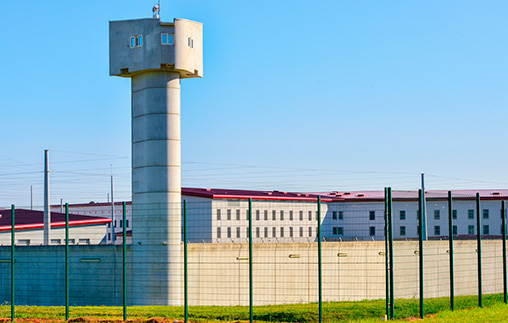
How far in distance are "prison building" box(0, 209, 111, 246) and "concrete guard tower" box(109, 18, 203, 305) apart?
37.8ft

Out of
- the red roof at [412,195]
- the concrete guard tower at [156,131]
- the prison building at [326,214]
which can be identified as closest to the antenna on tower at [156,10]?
the concrete guard tower at [156,131]

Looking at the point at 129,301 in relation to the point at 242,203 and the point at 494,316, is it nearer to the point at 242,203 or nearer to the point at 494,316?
the point at 494,316

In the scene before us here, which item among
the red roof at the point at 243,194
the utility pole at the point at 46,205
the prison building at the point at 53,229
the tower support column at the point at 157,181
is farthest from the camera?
the red roof at the point at 243,194

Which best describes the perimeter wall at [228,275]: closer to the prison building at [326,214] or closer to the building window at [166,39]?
the building window at [166,39]

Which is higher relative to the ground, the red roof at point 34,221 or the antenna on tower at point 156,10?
the antenna on tower at point 156,10

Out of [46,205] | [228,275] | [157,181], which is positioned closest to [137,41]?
[157,181]

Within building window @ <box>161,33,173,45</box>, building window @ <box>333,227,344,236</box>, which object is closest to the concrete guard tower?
building window @ <box>161,33,173,45</box>

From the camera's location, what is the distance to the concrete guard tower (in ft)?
104

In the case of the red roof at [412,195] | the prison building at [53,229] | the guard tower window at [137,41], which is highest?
the guard tower window at [137,41]

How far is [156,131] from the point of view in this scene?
32.4 meters

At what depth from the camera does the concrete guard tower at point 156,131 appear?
3172 centimetres

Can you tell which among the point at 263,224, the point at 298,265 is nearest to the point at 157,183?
the point at 298,265

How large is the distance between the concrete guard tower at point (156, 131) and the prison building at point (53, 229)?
11.5m

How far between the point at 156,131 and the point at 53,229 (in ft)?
59.8
